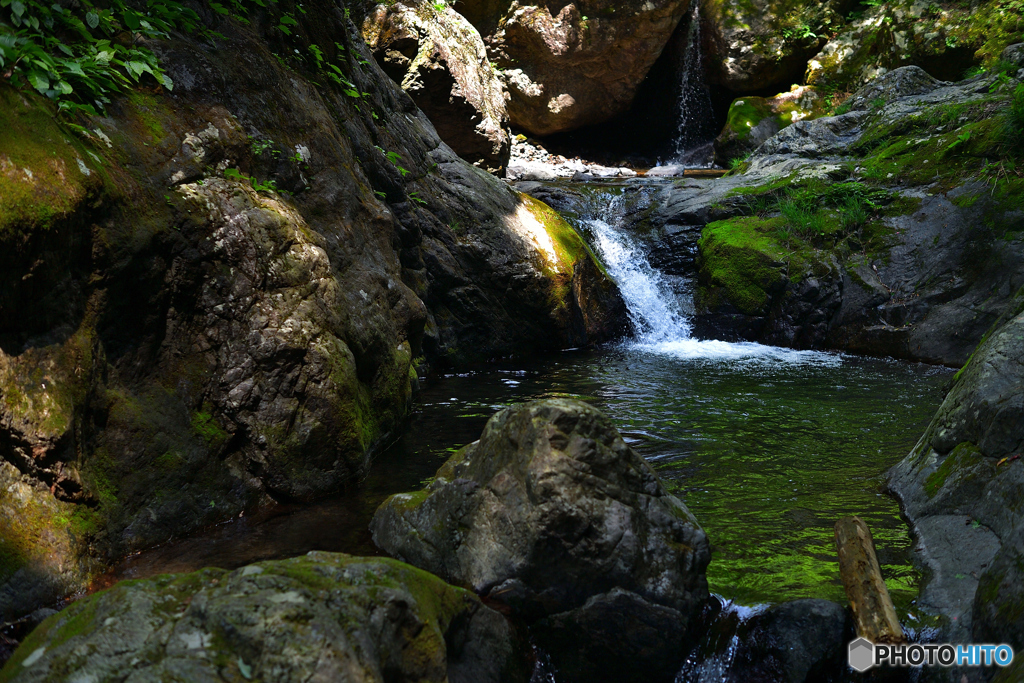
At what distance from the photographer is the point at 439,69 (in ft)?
38.2

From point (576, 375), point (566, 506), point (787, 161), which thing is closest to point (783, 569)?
A: point (566, 506)

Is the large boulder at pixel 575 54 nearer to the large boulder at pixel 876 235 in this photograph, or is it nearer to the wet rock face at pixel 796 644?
the large boulder at pixel 876 235

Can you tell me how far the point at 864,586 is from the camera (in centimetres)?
284

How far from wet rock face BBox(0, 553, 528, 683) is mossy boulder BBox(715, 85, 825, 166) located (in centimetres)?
1541

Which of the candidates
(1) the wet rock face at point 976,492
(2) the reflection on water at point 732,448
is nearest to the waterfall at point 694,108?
(2) the reflection on water at point 732,448

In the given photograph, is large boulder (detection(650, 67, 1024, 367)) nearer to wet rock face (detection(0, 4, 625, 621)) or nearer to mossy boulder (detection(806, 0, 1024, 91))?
mossy boulder (detection(806, 0, 1024, 91))

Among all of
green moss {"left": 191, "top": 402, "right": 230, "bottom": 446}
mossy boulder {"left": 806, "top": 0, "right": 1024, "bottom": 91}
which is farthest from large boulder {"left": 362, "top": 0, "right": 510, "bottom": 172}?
green moss {"left": 191, "top": 402, "right": 230, "bottom": 446}

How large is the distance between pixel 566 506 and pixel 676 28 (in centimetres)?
1793

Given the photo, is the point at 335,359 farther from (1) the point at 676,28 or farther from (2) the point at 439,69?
(1) the point at 676,28

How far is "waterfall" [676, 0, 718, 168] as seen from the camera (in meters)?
17.5

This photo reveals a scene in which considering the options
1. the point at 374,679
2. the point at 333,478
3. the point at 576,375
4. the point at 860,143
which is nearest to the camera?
the point at 374,679

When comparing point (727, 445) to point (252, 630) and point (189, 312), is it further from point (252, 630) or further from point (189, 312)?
point (252, 630)

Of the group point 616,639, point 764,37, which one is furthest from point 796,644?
point 764,37

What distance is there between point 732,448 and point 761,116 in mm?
13066
